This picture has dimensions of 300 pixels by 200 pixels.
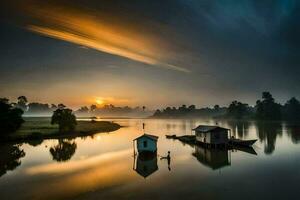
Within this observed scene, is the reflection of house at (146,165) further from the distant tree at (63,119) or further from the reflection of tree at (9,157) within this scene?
the distant tree at (63,119)

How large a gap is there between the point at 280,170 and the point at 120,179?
24.8 meters

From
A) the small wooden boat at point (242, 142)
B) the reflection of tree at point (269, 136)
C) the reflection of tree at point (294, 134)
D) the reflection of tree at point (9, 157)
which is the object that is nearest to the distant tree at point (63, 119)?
the reflection of tree at point (9, 157)

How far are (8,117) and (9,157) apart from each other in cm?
2569

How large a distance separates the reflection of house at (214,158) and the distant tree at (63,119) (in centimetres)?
6082

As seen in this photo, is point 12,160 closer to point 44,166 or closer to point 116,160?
A: point 44,166

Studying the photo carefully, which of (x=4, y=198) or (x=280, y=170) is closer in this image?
(x=4, y=198)

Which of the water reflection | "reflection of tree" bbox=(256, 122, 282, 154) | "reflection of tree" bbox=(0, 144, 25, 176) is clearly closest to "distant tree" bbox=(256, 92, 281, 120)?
the water reflection

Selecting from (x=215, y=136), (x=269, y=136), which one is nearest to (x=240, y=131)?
(x=269, y=136)

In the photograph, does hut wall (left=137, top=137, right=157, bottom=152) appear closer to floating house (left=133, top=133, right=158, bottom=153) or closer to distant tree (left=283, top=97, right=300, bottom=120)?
floating house (left=133, top=133, right=158, bottom=153)

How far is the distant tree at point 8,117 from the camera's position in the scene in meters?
73.8

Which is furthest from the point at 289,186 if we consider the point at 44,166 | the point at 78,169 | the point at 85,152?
the point at 85,152

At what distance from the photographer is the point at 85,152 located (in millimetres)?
60031

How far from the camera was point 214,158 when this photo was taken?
51.4 metres

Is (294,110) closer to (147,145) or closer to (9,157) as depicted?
(147,145)
